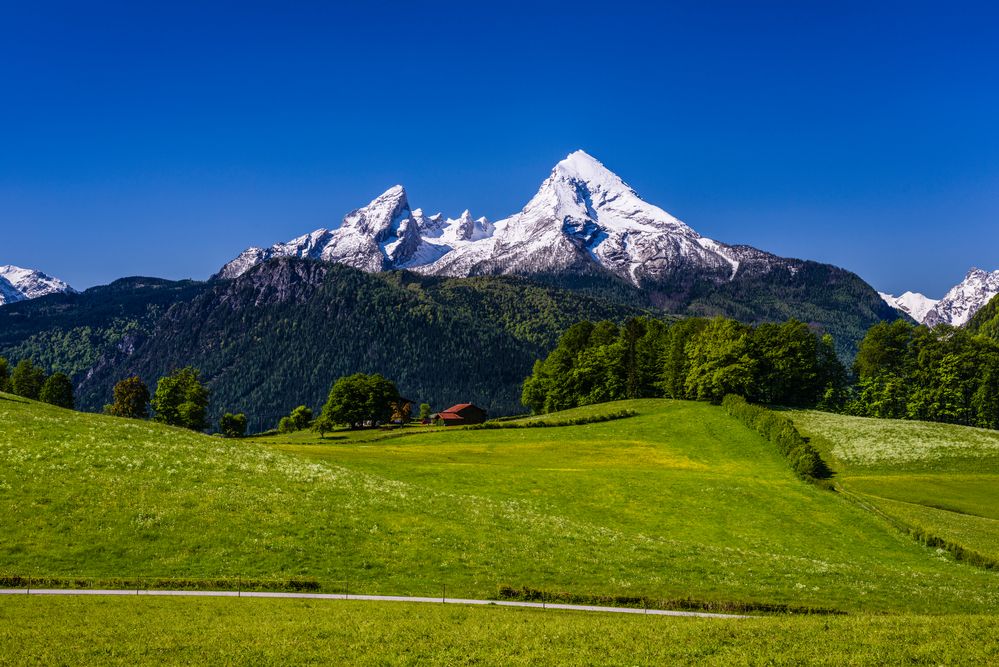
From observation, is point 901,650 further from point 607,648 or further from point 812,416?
point 812,416

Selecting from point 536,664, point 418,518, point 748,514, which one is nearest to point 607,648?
point 536,664

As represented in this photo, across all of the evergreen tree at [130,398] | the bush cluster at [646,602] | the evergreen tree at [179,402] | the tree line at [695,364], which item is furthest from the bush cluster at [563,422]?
the bush cluster at [646,602]

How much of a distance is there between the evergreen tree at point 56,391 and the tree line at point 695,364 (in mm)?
117311

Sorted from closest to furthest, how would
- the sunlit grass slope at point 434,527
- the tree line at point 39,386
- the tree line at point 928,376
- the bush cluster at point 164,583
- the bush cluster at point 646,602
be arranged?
the bush cluster at point 164,583 → the bush cluster at point 646,602 → the sunlit grass slope at point 434,527 → the tree line at point 928,376 → the tree line at point 39,386

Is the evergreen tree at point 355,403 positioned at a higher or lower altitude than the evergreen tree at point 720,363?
lower

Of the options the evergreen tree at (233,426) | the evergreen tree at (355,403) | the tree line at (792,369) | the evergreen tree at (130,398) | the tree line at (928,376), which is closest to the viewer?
the tree line at (928,376)

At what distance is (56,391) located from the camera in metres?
160

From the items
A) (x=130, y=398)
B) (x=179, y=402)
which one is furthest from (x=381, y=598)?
(x=179, y=402)

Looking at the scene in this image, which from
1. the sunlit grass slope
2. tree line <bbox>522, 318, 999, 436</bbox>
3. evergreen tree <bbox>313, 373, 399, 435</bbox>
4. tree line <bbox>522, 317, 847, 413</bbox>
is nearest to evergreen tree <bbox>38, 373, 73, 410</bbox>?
evergreen tree <bbox>313, 373, 399, 435</bbox>

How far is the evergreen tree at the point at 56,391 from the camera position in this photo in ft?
522

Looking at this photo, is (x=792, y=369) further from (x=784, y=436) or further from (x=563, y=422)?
(x=563, y=422)

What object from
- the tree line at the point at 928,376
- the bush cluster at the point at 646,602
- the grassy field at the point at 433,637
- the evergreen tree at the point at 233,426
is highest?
the tree line at the point at 928,376

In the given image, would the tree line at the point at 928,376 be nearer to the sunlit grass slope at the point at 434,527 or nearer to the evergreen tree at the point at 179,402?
the sunlit grass slope at the point at 434,527

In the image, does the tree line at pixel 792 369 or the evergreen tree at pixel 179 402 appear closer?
the tree line at pixel 792 369
